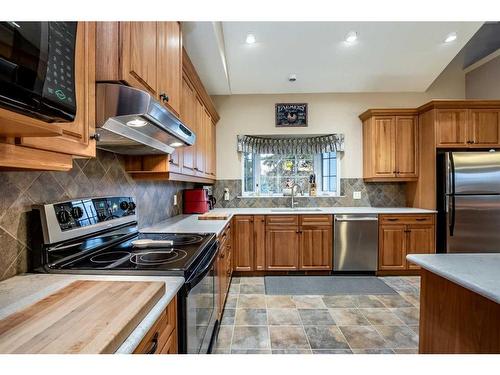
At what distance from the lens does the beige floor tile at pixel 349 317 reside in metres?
2.29

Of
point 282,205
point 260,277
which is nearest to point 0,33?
point 260,277

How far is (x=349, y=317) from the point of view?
94.5 inches

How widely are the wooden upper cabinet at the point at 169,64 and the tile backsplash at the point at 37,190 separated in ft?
1.86

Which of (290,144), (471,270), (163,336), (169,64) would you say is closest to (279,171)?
(290,144)

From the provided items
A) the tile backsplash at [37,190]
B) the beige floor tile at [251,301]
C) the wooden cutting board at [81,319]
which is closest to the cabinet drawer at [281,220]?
the beige floor tile at [251,301]

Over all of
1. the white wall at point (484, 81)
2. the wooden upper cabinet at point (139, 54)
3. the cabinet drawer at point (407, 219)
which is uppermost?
the white wall at point (484, 81)

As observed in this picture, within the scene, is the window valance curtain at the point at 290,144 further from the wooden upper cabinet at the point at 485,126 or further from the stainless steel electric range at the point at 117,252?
the stainless steel electric range at the point at 117,252

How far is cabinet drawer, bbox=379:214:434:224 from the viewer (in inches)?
134

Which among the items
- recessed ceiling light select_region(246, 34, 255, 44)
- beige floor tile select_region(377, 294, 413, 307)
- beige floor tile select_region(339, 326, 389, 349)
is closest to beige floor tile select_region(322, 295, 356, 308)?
beige floor tile select_region(377, 294, 413, 307)

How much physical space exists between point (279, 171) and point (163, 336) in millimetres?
3576

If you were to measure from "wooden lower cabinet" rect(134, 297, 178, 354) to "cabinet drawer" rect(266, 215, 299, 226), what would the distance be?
2498mm

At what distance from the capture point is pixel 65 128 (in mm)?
882

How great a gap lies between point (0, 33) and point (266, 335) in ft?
7.44
